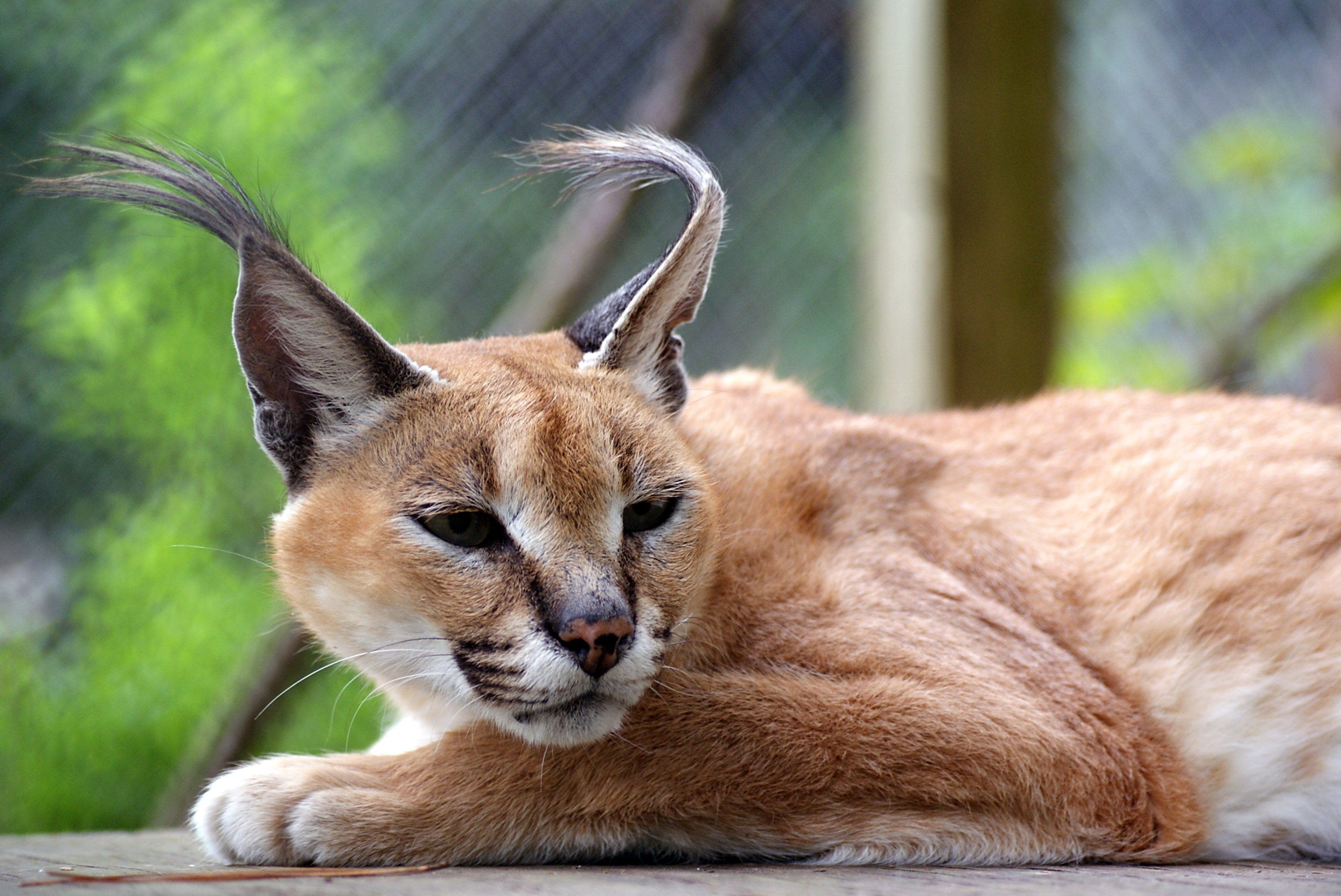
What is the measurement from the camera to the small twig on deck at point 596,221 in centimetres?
454

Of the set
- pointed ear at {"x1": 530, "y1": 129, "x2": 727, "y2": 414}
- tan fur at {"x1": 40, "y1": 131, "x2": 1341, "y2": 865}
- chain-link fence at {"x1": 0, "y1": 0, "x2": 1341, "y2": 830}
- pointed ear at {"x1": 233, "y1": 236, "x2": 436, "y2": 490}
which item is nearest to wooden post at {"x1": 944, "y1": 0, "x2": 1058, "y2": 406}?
chain-link fence at {"x1": 0, "y1": 0, "x2": 1341, "y2": 830}

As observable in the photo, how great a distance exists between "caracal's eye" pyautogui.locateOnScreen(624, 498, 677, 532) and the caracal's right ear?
519 mm

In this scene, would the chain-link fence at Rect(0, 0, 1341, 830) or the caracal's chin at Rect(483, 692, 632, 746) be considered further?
the chain-link fence at Rect(0, 0, 1341, 830)

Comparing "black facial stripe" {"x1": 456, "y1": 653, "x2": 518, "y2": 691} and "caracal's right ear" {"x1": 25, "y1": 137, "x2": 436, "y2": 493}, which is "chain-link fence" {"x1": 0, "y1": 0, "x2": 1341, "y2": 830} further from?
"black facial stripe" {"x1": 456, "y1": 653, "x2": 518, "y2": 691}

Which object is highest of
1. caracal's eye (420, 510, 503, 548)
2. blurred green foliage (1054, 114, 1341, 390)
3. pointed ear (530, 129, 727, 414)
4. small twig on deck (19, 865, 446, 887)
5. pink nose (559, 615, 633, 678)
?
blurred green foliage (1054, 114, 1341, 390)

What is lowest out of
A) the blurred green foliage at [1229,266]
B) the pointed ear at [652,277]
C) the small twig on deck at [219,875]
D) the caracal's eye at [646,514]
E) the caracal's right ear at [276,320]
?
the small twig on deck at [219,875]

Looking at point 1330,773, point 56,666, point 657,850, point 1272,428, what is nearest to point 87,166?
point 56,666

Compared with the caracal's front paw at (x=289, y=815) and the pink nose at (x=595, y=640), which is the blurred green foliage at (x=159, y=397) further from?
the pink nose at (x=595, y=640)

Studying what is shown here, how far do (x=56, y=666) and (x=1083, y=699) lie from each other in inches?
131

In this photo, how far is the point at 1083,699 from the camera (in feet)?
8.43

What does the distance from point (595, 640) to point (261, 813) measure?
2.60 feet

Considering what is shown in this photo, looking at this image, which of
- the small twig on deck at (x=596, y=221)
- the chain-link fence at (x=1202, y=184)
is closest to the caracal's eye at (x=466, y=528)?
the small twig on deck at (x=596, y=221)

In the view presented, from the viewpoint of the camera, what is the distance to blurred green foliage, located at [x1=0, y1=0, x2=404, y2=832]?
3.87 metres

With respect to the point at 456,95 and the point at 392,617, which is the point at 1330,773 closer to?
the point at 392,617
